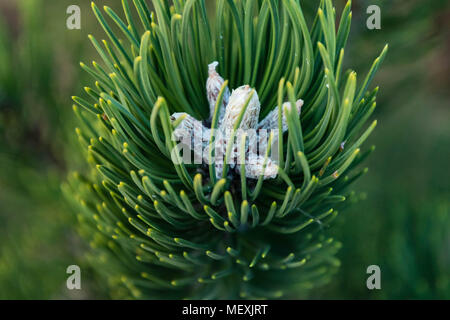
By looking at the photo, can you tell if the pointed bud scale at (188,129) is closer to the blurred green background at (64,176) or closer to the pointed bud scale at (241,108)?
the pointed bud scale at (241,108)

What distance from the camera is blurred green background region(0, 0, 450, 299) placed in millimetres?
650

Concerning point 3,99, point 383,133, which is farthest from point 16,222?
point 383,133

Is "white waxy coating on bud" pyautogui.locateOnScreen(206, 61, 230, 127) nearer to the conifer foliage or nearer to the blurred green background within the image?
the conifer foliage

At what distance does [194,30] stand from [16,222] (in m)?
0.67

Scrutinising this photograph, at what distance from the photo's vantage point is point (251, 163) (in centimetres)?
40

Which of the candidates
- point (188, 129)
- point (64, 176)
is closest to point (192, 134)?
point (188, 129)

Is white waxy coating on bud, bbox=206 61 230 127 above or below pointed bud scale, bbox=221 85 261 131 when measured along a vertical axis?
above

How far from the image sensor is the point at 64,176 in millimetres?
718

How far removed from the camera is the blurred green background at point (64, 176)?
65 cm

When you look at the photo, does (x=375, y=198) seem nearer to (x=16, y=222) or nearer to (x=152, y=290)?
(x=152, y=290)

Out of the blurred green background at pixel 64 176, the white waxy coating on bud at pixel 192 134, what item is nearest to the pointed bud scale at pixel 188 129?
the white waxy coating on bud at pixel 192 134

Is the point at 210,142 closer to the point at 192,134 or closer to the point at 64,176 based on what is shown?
the point at 192,134

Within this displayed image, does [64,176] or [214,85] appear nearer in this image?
[214,85]

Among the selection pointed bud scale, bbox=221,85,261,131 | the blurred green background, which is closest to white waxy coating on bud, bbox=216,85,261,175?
pointed bud scale, bbox=221,85,261,131
